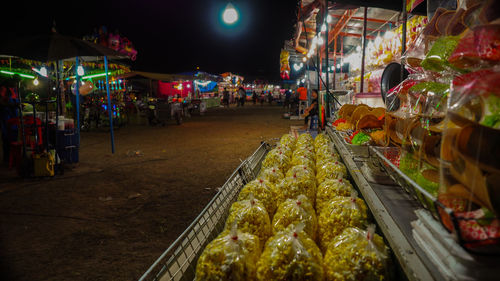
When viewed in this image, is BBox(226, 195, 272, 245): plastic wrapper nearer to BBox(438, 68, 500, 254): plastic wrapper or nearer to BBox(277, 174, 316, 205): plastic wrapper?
BBox(277, 174, 316, 205): plastic wrapper

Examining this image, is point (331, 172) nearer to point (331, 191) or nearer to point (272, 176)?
point (331, 191)

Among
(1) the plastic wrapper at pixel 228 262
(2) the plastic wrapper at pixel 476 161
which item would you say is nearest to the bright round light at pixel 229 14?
(1) the plastic wrapper at pixel 228 262

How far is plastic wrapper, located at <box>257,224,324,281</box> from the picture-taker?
0.98m

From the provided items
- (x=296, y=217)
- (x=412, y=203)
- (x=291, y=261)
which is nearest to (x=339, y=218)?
(x=296, y=217)

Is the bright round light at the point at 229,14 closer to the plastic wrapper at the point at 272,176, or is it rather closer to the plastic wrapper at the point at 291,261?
the plastic wrapper at the point at 272,176

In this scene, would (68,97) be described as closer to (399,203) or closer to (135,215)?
(135,215)

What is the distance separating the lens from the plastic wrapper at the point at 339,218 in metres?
1.31

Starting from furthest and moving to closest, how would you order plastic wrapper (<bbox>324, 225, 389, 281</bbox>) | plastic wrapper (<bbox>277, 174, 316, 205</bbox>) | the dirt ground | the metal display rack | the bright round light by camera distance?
the bright round light
the dirt ground
plastic wrapper (<bbox>277, 174, 316, 205</bbox>)
the metal display rack
plastic wrapper (<bbox>324, 225, 389, 281</bbox>)

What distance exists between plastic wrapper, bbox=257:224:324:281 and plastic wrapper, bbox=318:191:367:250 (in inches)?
10.9

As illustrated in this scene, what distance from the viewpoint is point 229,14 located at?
844 centimetres

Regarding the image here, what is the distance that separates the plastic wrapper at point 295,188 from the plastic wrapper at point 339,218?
312 mm

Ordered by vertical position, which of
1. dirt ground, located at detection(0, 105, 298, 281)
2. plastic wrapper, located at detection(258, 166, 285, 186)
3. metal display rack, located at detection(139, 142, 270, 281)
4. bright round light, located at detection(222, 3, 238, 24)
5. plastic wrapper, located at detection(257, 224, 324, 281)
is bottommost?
dirt ground, located at detection(0, 105, 298, 281)

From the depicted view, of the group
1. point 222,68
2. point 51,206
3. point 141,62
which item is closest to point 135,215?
point 51,206

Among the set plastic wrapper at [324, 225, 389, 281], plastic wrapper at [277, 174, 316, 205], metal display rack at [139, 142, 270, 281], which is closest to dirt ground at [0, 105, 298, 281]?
metal display rack at [139, 142, 270, 281]
